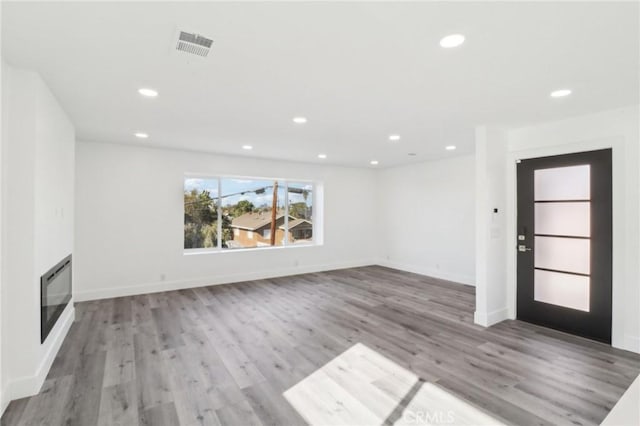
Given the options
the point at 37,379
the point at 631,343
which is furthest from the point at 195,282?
the point at 631,343

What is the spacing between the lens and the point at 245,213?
21.7ft

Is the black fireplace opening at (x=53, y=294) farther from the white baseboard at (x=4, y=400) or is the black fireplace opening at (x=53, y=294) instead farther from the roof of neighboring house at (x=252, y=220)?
the roof of neighboring house at (x=252, y=220)

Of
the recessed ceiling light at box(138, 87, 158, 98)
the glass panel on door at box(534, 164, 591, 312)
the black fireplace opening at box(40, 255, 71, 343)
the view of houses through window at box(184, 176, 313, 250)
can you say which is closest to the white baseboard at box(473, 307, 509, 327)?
the glass panel on door at box(534, 164, 591, 312)

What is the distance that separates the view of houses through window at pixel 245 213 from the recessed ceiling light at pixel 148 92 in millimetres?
3128

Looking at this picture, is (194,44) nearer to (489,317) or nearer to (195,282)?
(489,317)

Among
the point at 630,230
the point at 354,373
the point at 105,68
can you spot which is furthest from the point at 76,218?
the point at 630,230

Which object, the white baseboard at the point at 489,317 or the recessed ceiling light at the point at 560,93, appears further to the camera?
the white baseboard at the point at 489,317

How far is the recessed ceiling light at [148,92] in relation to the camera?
279cm

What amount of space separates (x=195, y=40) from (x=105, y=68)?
97 centimetres

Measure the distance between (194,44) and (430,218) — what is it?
236 inches

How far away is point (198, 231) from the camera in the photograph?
602cm

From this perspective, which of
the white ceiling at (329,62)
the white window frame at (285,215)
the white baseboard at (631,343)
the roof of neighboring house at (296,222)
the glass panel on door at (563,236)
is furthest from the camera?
the roof of neighboring house at (296,222)

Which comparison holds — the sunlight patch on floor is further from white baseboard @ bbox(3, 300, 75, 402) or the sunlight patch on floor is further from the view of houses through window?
the view of houses through window

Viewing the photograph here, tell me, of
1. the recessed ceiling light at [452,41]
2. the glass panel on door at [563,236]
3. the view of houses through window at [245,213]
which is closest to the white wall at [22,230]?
the recessed ceiling light at [452,41]
